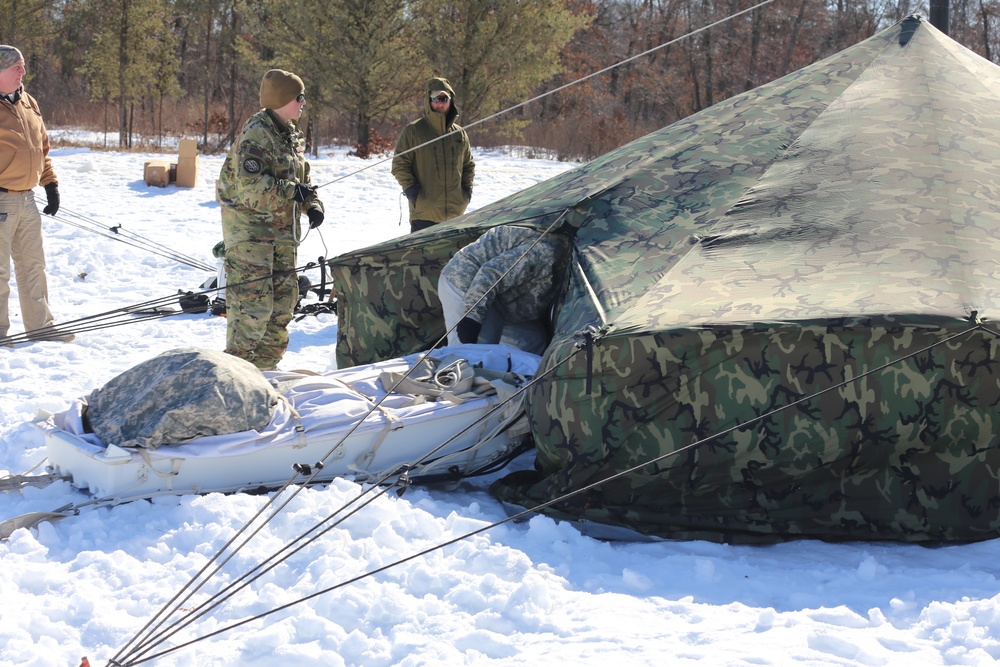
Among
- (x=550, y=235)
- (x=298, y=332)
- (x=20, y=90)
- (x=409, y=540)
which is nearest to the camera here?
(x=409, y=540)

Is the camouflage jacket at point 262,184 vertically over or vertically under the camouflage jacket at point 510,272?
over

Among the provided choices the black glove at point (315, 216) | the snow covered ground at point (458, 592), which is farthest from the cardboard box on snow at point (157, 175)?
the snow covered ground at point (458, 592)

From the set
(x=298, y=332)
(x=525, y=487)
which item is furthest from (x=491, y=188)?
(x=525, y=487)

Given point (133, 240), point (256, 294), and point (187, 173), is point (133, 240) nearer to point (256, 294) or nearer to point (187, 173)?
point (187, 173)

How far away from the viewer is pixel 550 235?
4719mm

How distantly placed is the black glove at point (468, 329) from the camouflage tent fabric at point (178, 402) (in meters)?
1.03

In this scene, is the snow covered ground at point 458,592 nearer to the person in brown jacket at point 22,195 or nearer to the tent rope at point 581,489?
the tent rope at point 581,489

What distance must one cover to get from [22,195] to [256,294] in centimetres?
183

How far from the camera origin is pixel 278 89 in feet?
16.6

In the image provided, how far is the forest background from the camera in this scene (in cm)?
1967

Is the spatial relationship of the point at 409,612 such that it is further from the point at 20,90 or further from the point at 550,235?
the point at 20,90

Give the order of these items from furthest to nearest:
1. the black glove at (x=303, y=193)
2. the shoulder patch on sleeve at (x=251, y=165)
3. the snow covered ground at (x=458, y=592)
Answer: the black glove at (x=303, y=193) < the shoulder patch on sleeve at (x=251, y=165) < the snow covered ground at (x=458, y=592)

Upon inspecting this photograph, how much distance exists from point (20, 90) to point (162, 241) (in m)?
3.48

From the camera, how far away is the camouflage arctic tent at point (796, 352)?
11.4 ft
